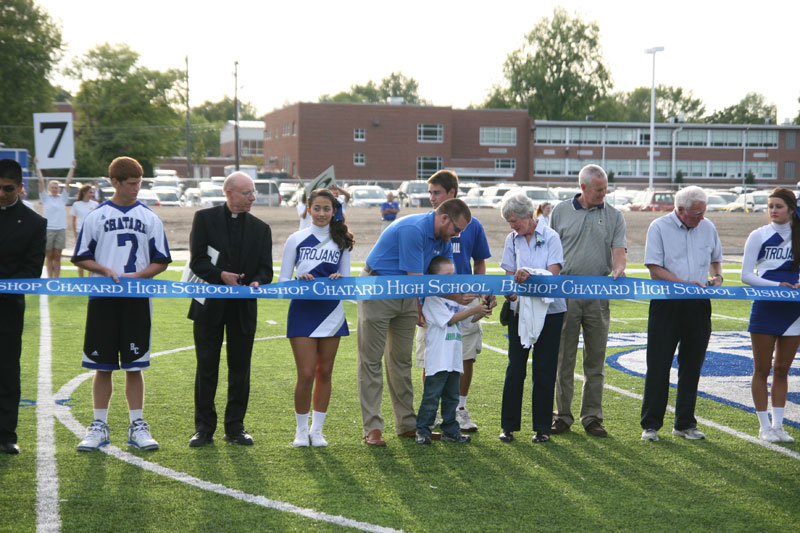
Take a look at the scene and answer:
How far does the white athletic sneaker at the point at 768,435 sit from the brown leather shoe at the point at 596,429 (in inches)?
48.9

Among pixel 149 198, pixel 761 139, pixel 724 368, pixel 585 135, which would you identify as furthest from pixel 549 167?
pixel 724 368

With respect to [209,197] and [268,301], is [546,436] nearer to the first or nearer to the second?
[268,301]

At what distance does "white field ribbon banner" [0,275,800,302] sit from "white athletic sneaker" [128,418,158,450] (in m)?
0.96

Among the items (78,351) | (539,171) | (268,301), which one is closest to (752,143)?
(539,171)

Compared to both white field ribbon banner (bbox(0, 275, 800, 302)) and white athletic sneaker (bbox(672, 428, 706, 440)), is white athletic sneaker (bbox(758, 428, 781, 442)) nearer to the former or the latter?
white athletic sneaker (bbox(672, 428, 706, 440))

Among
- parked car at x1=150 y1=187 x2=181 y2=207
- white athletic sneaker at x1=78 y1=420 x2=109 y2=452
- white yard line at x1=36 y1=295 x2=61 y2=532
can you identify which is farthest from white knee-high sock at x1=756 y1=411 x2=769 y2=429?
parked car at x1=150 y1=187 x2=181 y2=207

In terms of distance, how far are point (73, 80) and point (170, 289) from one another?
82.4 m

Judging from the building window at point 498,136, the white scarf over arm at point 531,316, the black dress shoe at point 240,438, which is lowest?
the black dress shoe at point 240,438

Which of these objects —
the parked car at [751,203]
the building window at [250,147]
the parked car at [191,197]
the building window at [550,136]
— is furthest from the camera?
the building window at [250,147]

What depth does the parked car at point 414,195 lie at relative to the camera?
37906 millimetres

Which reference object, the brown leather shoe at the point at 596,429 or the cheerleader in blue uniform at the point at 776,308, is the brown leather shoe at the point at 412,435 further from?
the cheerleader in blue uniform at the point at 776,308

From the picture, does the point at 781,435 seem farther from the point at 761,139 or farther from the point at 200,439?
the point at 761,139

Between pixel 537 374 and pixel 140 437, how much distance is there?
3079 mm

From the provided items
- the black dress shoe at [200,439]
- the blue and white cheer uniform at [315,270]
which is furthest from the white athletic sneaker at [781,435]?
the black dress shoe at [200,439]
